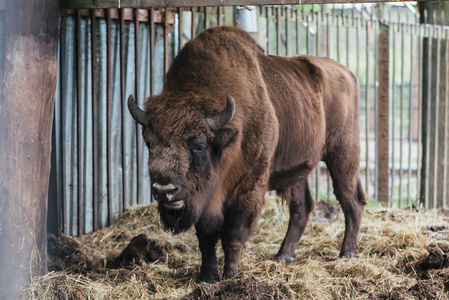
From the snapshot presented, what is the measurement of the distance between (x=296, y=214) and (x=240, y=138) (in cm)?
199

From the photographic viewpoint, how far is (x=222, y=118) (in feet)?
15.5

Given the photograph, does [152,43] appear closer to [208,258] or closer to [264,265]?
[208,258]

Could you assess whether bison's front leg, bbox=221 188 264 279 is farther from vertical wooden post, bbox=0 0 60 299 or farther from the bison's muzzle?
vertical wooden post, bbox=0 0 60 299

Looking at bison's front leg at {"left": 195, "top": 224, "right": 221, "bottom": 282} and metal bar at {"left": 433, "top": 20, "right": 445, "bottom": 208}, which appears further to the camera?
metal bar at {"left": 433, "top": 20, "right": 445, "bottom": 208}

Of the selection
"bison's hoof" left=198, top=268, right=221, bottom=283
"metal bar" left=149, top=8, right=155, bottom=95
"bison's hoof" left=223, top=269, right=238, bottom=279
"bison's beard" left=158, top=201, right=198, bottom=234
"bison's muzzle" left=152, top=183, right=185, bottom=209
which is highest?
"metal bar" left=149, top=8, right=155, bottom=95

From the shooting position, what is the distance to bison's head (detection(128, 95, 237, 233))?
447 centimetres

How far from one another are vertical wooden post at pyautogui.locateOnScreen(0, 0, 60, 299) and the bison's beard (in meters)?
1.13

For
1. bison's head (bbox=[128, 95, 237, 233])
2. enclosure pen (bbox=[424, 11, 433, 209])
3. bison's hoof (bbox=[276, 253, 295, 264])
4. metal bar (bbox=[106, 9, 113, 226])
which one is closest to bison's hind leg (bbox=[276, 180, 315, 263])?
bison's hoof (bbox=[276, 253, 295, 264])

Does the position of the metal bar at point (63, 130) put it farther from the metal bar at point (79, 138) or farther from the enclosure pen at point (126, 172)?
the metal bar at point (79, 138)

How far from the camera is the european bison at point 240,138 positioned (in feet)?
15.4

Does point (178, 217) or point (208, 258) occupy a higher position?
point (178, 217)

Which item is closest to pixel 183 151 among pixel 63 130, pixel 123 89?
pixel 63 130

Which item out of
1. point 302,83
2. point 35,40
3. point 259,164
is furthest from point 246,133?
point 35,40

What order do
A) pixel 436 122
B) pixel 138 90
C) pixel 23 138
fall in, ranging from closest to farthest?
pixel 23 138 → pixel 138 90 → pixel 436 122
